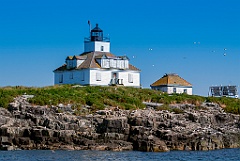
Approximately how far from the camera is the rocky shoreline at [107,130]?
42812mm

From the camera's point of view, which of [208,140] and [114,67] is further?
[114,67]

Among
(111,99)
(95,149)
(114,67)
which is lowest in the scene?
(95,149)

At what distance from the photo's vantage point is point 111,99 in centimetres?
5247

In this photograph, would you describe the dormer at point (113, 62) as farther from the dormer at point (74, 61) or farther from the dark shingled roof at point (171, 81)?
the dark shingled roof at point (171, 81)

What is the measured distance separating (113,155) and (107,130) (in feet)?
17.0

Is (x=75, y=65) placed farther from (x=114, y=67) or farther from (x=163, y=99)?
(x=163, y=99)

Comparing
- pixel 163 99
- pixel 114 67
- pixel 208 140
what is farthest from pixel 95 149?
pixel 114 67

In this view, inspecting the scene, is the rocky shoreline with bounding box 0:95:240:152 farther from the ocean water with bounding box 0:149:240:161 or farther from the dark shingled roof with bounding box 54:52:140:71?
the dark shingled roof with bounding box 54:52:140:71

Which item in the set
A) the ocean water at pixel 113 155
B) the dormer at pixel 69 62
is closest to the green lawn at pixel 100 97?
the dormer at pixel 69 62

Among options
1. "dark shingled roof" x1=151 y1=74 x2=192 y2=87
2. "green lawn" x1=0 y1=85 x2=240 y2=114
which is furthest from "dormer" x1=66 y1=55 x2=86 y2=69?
"dark shingled roof" x1=151 y1=74 x2=192 y2=87

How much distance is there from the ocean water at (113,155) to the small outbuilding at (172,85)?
87.4 ft

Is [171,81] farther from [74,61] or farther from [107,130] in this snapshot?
[107,130]

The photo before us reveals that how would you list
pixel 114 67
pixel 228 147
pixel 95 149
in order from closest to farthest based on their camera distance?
pixel 95 149 → pixel 228 147 → pixel 114 67

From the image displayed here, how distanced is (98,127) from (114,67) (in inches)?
747
